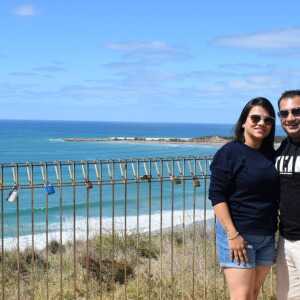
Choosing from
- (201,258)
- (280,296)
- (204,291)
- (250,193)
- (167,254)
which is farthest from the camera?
(167,254)

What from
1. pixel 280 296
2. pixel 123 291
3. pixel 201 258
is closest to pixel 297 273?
pixel 280 296

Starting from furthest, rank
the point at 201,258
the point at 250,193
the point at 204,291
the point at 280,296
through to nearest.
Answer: the point at 201,258
the point at 204,291
the point at 280,296
the point at 250,193

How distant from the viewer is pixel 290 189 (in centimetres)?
409

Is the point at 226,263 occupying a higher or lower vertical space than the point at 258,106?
lower

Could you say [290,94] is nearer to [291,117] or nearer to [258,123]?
[291,117]

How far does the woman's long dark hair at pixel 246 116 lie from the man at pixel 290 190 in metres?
0.08

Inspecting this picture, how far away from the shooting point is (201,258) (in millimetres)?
8203

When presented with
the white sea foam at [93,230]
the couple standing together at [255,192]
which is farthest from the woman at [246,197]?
the white sea foam at [93,230]

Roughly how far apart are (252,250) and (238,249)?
13cm

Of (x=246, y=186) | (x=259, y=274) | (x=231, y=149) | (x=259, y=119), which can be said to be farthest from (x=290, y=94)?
(x=259, y=274)

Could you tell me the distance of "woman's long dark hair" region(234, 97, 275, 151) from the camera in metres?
4.18

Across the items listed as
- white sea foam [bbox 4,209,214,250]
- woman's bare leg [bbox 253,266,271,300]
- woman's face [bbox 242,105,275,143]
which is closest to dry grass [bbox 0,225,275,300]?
woman's bare leg [bbox 253,266,271,300]

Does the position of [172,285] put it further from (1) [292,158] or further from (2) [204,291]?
Result: (1) [292,158]

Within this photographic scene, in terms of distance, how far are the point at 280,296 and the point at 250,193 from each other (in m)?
0.93
